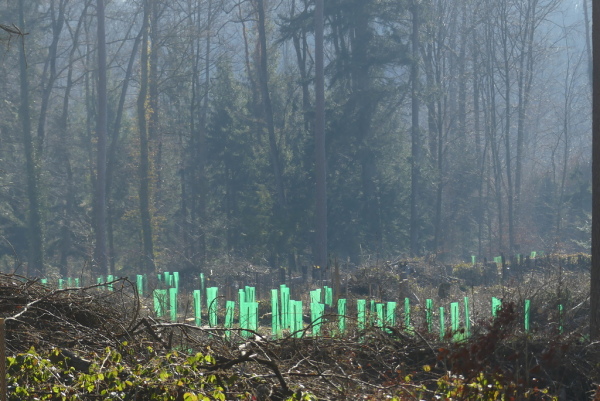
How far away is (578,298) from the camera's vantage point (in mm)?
11477

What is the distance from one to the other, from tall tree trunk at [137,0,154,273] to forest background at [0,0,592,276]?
0.09 metres

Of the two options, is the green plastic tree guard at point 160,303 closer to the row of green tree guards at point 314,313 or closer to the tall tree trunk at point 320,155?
the row of green tree guards at point 314,313

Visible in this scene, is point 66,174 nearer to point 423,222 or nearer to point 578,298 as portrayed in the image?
point 423,222

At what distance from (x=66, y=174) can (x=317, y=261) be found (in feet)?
53.5

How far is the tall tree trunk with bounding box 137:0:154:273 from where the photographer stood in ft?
112

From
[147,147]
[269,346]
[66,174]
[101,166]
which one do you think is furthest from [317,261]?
[269,346]

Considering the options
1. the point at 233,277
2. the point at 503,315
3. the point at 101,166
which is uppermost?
the point at 101,166

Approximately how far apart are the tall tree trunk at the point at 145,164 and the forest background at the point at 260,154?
9cm

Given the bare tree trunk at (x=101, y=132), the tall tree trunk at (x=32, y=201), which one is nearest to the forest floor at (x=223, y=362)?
the bare tree trunk at (x=101, y=132)

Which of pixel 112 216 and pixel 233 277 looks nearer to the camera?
pixel 233 277

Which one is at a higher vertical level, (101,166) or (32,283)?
(101,166)

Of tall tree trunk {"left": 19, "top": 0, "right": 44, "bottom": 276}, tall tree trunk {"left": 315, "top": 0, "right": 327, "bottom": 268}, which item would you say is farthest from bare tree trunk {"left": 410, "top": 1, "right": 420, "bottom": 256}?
tall tree trunk {"left": 19, "top": 0, "right": 44, "bottom": 276}

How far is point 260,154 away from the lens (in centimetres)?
3609

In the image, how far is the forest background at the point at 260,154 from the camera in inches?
1321
